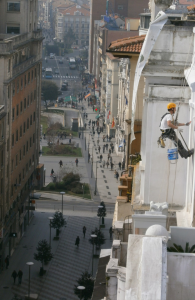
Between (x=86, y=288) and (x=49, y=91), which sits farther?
(x=49, y=91)

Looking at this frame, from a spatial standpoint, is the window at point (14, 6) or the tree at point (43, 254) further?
the window at point (14, 6)

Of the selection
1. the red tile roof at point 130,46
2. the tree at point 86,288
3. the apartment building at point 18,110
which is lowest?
the tree at point 86,288

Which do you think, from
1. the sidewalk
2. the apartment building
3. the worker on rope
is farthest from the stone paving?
the worker on rope

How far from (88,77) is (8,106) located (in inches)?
5363

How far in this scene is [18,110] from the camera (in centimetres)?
6109

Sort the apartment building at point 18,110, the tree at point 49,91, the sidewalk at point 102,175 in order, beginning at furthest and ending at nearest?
the tree at point 49,91 < the sidewalk at point 102,175 < the apartment building at point 18,110

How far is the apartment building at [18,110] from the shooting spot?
54938 mm

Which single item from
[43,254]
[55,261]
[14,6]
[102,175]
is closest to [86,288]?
[43,254]

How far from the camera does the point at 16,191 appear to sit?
198 ft

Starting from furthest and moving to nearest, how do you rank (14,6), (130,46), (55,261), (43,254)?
1. (14,6)
2. (55,261)
3. (43,254)
4. (130,46)

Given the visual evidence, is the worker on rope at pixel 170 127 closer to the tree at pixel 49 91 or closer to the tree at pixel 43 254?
the tree at pixel 43 254

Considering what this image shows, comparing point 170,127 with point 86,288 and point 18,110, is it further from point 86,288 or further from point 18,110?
point 18,110

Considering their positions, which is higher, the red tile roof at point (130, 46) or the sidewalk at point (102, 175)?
the red tile roof at point (130, 46)

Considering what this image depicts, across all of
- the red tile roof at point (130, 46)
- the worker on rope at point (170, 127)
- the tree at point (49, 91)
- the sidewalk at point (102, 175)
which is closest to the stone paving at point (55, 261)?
the sidewalk at point (102, 175)
